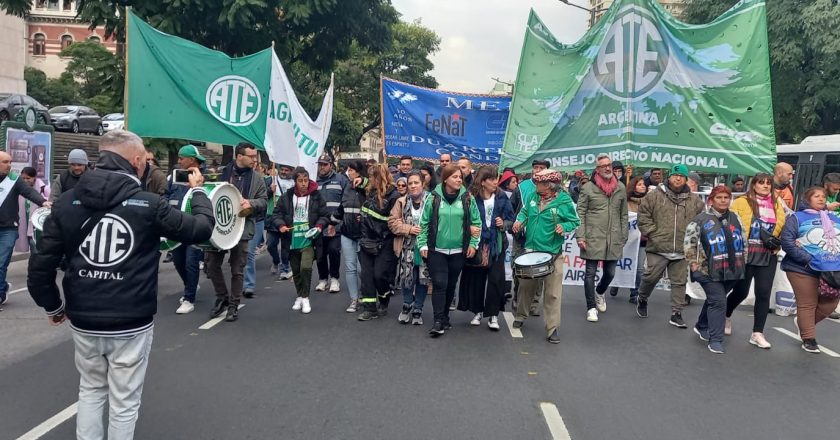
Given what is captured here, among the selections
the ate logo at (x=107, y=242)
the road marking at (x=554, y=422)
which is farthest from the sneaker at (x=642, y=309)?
the ate logo at (x=107, y=242)

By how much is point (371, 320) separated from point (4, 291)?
4351 mm

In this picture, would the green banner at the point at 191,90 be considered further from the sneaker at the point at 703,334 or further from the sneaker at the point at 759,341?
the sneaker at the point at 759,341

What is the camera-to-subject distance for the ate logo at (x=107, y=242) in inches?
122

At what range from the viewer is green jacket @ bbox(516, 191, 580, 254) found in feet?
21.2

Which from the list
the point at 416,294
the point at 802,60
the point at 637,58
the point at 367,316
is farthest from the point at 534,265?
the point at 802,60

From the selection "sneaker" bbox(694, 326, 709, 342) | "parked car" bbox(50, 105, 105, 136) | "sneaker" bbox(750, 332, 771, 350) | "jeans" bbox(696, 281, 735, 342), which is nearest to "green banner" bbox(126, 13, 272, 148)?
"jeans" bbox(696, 281, 735, 342)

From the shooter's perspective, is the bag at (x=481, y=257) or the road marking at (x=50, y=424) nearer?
the road marking at (x=50, y=424)

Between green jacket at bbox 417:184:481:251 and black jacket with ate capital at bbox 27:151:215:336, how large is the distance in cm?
348

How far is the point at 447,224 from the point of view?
639 centimetres

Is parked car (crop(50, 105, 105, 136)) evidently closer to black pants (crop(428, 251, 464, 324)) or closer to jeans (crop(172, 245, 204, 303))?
jeans (crop(172, 245, 204, 303))

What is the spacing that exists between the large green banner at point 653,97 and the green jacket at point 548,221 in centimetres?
112

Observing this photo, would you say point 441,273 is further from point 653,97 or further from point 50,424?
point 50,424

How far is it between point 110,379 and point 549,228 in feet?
14.7

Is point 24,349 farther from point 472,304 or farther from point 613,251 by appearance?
point 613,251
